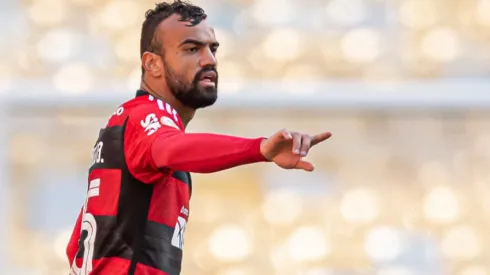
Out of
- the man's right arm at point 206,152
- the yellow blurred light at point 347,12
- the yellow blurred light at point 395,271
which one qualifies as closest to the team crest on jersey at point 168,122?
the man's right arm at point 206,152

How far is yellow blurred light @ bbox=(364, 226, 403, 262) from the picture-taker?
5.43 m

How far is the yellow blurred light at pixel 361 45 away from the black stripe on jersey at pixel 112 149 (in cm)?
288

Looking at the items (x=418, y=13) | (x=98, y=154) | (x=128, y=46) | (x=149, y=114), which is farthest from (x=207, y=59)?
(x=418, y=13)

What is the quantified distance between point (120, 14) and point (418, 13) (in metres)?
1.48

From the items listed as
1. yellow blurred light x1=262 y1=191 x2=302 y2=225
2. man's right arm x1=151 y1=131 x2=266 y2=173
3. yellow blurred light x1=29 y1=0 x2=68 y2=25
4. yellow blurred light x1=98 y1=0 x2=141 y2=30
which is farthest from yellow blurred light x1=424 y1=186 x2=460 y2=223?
man's right arm x1=151 y1=131 x2=266 y2=173

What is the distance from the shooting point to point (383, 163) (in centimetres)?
555

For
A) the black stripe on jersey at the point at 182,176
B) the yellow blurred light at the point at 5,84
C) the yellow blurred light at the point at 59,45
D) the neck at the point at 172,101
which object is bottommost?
the black stripe on jersey at the point at 182,176

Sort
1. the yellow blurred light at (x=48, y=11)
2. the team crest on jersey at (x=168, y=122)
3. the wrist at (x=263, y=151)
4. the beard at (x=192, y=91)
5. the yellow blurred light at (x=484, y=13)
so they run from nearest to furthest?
the wrist at (x=263, y=151)
the team crest on jersey at (x=168, y=122)
the beard at (x=192, y=91)
the yellow blurred light at (x=484, y=13)
the yellow blurred light at (x=48, y=11)

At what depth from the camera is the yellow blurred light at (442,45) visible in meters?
5.58

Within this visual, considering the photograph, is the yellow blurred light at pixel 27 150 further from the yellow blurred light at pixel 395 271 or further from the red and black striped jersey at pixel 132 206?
the red and black striped jersey at pixel 132 206

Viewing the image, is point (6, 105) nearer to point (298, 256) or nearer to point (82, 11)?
point (82, 11)

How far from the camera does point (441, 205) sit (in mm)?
5469

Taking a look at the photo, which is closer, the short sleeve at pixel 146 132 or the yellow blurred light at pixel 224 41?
the short sleeve at pixel 146 132

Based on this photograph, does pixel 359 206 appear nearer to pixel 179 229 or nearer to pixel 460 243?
pixel 460 243
